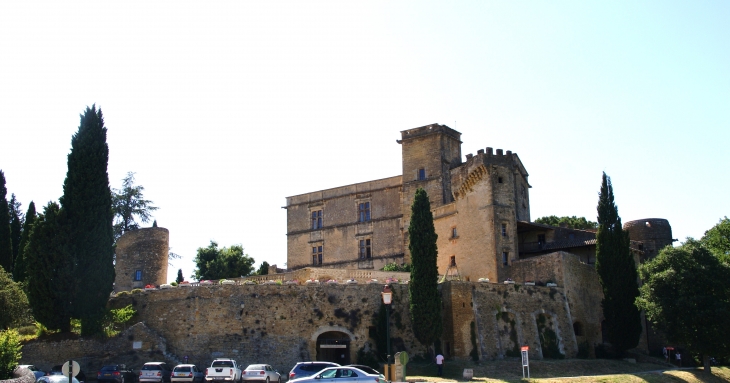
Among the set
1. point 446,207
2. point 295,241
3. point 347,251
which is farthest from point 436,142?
point 295,241

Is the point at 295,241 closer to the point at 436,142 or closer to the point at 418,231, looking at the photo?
the point at 436,142

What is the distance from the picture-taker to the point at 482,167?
4953cm

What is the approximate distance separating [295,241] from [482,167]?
72.0 ft

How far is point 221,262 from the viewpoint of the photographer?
234 ft

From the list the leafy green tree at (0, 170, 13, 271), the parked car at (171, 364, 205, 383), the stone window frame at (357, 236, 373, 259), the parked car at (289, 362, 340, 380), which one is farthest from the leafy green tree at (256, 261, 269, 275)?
the parked car at (289, 362, 340, 380)

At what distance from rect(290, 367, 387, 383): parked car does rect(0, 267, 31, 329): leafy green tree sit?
67.2ft

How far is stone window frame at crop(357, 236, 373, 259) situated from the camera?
199 feet

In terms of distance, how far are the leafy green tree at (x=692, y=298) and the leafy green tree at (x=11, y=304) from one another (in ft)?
118

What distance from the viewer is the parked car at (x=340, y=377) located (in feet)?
85.1

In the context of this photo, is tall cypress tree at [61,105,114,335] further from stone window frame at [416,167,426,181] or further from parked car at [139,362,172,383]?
stone window frame at [416,167,426,181]

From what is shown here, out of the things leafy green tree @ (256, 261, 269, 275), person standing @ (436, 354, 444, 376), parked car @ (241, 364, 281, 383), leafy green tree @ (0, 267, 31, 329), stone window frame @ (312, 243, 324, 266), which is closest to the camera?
parked car @ (241, 364, 281, 383)

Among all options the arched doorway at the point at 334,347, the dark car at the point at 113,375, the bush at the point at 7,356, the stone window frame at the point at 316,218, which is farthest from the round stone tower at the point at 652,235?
the bush at the point at 7,356

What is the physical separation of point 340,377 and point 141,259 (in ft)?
102

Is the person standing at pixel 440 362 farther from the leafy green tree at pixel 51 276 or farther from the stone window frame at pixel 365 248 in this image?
the stone window frame at pixel 365 248
